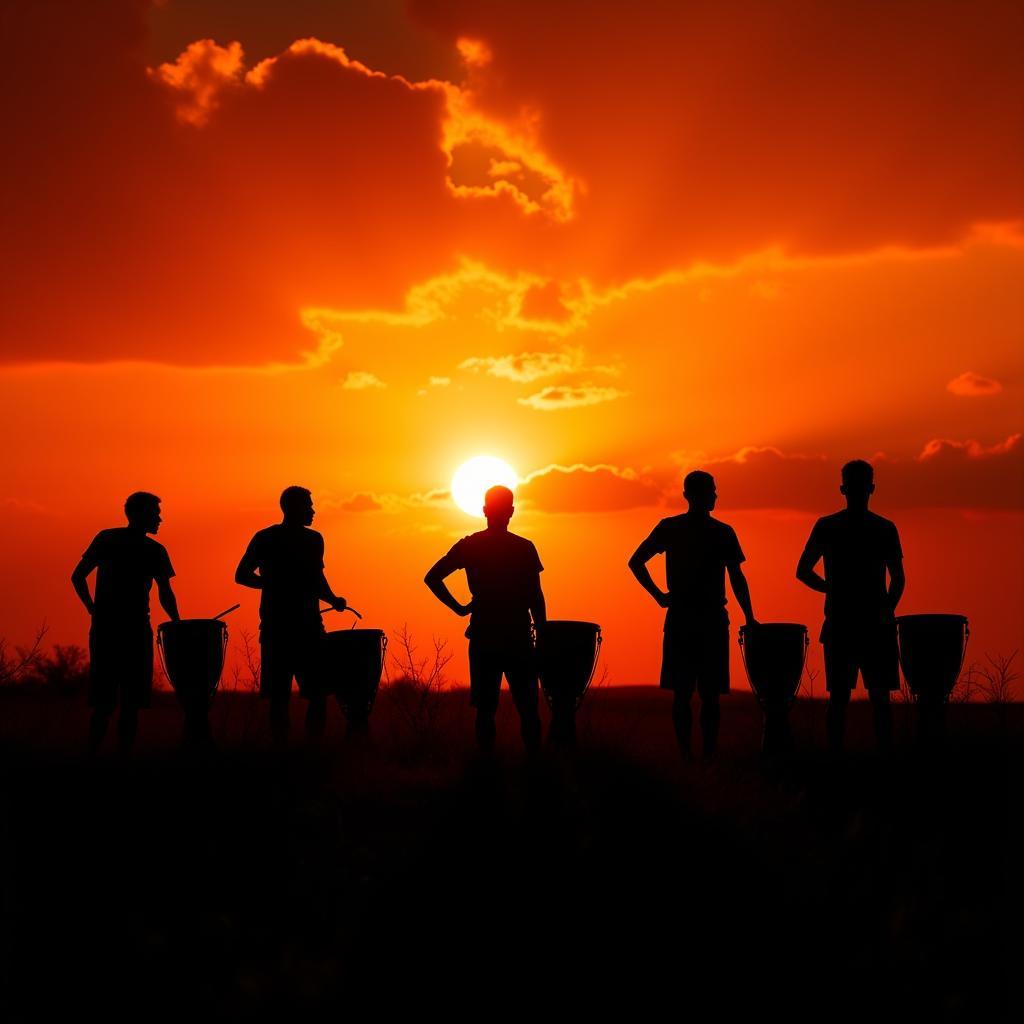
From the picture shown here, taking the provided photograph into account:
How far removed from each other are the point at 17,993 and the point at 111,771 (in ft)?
14.0

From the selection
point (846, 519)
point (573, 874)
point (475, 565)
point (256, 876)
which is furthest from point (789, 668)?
point (256, 876)

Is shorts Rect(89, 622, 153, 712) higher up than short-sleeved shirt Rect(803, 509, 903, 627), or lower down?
lower down

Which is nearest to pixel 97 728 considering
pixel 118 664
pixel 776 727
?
pixel 118 664

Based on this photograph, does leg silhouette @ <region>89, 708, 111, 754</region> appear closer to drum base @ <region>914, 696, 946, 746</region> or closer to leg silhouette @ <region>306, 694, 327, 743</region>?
leg silhouette @ <region>306, 694, 327, 743</region>

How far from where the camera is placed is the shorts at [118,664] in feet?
33.1

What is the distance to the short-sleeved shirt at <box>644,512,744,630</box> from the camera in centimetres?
970

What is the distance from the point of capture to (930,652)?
1055 cm

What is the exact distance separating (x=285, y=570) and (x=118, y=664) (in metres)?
1.62

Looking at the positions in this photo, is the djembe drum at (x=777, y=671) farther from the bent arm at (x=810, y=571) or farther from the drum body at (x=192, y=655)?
the drum body at (x=192, y=655)

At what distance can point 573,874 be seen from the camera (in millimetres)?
6266

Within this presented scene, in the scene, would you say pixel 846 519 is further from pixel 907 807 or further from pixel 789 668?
pixel 907 807

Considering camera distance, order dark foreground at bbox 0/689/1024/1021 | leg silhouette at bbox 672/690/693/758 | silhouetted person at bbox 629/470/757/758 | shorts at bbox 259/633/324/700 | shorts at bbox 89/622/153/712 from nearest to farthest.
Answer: dark foreground at bbox 0/689/1024/1021
silhouetted person at bbox 629/470/757/758
leg silhouette at bbox 672/690/693/758
shorts at bbox 89/622/153/712
shorts at bbox 259/633/324/700

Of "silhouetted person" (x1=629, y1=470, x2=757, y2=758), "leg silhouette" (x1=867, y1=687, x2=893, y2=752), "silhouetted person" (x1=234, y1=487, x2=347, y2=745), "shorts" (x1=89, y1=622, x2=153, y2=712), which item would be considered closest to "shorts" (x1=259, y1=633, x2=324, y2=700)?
"silhouetted person" (x1=234, y1=487, x2=347, y2=745)

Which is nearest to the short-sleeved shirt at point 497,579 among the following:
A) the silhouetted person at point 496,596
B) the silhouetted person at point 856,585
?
the silhouetted person at point 496,596
